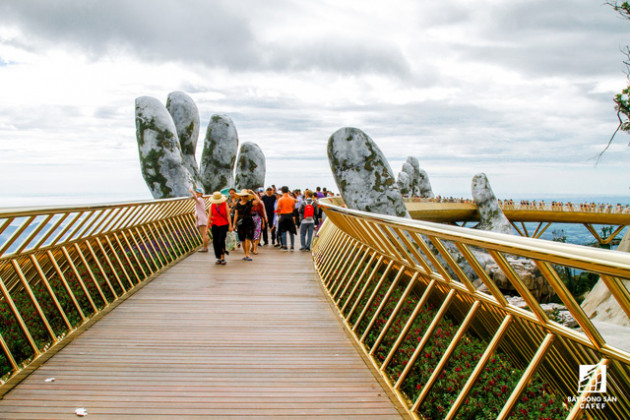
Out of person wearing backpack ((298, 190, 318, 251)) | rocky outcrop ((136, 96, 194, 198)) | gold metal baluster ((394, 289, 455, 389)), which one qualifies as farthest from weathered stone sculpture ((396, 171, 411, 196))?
gold metal baluster ((394, 289, 455, 389))

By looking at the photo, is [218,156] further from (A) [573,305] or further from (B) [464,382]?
(A) [573,305]

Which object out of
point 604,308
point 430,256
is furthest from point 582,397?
point 604,308

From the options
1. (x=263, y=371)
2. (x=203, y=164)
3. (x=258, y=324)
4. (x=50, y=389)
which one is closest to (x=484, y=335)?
(x=263, y=371)

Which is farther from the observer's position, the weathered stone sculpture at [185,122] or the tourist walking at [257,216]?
the weathered stone sculpture at [185,122]

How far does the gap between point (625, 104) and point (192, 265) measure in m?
15.6

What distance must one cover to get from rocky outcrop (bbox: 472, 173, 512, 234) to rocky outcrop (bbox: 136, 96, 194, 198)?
19.0m

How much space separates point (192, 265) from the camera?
10.7 meters

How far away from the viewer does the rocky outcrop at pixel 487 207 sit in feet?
101

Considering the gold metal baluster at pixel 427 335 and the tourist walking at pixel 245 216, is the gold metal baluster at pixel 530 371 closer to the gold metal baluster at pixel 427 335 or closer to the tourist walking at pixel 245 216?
the gold metal baluster at pixel 427 335

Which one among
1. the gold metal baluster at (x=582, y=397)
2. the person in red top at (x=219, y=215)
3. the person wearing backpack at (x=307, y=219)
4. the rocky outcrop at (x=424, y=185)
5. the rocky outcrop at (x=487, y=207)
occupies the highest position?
the gold metal baluster at (x=582, y=397)

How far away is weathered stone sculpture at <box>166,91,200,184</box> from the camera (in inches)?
1011

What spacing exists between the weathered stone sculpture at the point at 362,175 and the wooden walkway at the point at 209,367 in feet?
17.7

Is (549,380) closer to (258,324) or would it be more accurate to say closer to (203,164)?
(258,324)

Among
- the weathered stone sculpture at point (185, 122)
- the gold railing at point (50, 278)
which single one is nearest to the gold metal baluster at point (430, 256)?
the gold railing at point (50, 278)
